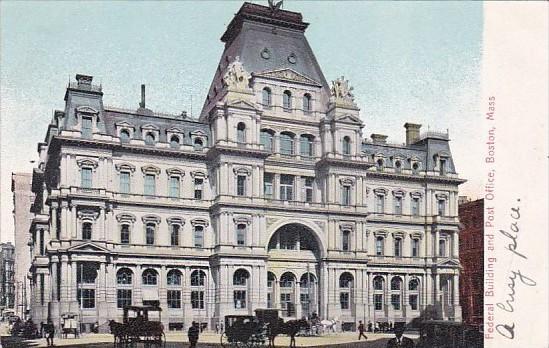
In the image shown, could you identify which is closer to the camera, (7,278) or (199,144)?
(7,278)

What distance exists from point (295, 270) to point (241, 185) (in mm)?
1208

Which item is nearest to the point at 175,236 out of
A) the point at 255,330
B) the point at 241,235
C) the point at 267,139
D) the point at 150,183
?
the point at 150,183

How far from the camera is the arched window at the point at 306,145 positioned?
26.0 ft

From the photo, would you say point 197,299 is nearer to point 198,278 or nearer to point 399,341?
point 198,278

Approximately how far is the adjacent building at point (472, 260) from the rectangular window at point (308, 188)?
1.75 meters

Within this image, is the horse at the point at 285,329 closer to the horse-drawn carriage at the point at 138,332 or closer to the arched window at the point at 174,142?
the horse-drawn carriage at the point at 138,332

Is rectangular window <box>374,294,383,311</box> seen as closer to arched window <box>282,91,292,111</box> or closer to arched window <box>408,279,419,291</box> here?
arched window <box>408,279,419,291</box>

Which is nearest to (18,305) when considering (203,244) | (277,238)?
(203,244)

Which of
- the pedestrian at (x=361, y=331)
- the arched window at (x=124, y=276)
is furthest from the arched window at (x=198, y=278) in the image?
the pedestrian at (x=361, y=331)

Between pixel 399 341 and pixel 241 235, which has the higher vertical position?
pixel 241 235

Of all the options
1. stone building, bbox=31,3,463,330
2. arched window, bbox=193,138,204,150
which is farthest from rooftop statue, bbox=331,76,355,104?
arched window, bbox=193,138,204,150

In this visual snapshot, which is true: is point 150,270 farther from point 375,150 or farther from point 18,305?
point 375,150

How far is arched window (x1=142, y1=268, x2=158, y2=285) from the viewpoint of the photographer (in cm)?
740

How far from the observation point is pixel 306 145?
7969mm
